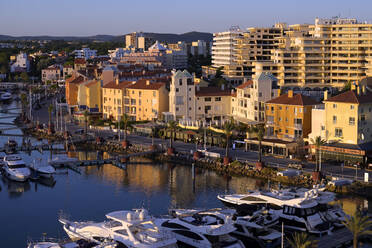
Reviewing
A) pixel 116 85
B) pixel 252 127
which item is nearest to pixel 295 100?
pixel 252 127

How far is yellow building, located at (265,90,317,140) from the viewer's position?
37.6 metres

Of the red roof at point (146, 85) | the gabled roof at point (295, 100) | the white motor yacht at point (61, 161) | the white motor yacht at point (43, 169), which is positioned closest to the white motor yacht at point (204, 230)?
the white motor yacht at point (43, 169)

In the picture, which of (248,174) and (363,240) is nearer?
(363,240)

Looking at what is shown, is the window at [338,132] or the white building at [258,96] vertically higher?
the white building at [258,96]

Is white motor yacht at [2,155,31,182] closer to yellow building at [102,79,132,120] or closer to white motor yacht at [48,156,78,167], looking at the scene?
white motor yacht at [48,156,78,167]

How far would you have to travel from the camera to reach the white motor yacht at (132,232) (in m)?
18.7

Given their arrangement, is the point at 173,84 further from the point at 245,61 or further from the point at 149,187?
the point at 245,61

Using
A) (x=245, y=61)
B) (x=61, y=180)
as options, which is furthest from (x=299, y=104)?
(x=245, y=61)

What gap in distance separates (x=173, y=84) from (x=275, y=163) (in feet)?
51.0

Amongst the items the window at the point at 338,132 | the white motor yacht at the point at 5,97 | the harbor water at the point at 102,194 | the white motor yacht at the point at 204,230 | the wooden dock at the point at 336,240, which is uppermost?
the window at the point at 338,132

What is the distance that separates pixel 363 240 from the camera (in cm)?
2167

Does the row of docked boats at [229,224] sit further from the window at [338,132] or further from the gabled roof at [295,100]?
the gabled roof at [295,100]

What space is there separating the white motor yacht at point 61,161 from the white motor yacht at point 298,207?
15.3 m

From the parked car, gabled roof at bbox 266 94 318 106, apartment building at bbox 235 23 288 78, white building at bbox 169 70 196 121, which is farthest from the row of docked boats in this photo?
apartment building at bbox 235 23 288 78
